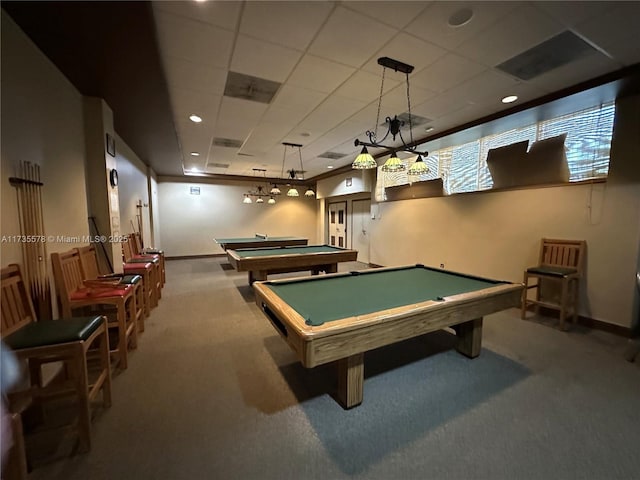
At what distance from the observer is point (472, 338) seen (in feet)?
8.05

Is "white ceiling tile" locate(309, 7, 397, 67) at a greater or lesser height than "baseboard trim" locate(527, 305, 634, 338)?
greater

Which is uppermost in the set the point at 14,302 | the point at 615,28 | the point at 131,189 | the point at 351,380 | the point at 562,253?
the point at 615,28

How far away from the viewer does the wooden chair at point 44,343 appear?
4.63ft

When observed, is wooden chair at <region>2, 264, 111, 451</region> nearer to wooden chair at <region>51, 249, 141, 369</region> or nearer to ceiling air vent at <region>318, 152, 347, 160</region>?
wooden chair at <region>51, 249, 141, 369</region>

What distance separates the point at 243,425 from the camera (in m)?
1.67

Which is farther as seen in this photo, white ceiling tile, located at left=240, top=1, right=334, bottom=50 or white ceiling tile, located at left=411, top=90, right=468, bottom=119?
white ceiling tile, located at left=411, top=90, right=468, bottom=119

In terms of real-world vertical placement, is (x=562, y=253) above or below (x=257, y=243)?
above

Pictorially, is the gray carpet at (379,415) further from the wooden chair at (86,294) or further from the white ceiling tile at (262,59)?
the white ceiling tile at (262,59)

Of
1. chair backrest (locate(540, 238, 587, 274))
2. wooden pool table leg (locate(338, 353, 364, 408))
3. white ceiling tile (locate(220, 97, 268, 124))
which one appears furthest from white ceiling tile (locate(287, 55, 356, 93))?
chair backrest (locate(540, 238, 587, 274))

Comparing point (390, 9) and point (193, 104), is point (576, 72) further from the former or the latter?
point (193, 104)

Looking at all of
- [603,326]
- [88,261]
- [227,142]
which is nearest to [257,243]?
[227,142]

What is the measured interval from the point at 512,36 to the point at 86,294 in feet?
13.6

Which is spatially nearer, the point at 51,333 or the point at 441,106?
the point at 51,333

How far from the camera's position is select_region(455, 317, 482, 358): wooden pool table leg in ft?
8.05
